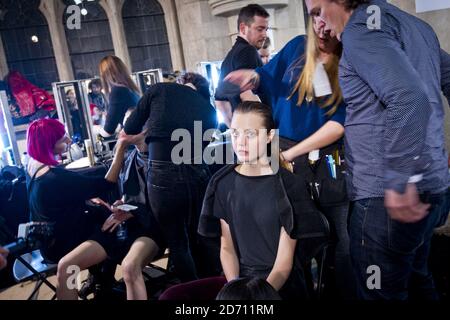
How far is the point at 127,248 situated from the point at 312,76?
1531 millimetres

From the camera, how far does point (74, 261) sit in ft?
7.10

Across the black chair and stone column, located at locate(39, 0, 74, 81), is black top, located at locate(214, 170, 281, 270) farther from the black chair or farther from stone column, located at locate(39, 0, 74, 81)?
stone column, located at locate(39, 0, 74, 81)

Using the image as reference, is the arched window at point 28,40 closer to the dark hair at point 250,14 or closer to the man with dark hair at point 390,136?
the dark hair at point 250,14

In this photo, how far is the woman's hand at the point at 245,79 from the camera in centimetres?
194

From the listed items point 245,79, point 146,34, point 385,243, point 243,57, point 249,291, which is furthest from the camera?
point 146,34

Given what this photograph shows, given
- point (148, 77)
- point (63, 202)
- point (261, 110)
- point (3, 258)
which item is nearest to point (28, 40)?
point (148, 77)

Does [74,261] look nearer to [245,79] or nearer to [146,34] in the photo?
[245,79]

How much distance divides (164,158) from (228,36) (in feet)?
21.8

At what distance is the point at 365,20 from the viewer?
1169 millimetres

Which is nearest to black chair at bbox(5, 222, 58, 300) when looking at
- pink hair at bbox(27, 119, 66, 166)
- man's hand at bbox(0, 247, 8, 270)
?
man's hand at bbox(0, 247, 8, 270)

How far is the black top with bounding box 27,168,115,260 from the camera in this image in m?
2.23
